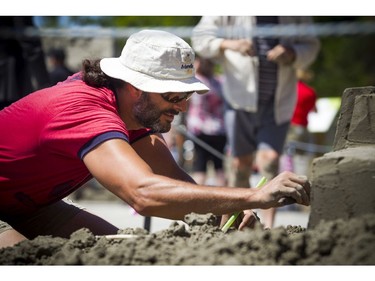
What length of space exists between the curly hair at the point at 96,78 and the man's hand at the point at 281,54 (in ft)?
9.34

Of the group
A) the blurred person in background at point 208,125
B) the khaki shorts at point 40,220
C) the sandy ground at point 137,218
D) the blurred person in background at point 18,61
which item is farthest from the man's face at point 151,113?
the blurred person in background at point 208,125

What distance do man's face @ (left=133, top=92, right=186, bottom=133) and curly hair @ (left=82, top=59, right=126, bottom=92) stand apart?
15 centimetres

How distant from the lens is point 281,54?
6.59 meters

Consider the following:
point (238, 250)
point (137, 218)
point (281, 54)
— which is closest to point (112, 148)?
point (238, 250)

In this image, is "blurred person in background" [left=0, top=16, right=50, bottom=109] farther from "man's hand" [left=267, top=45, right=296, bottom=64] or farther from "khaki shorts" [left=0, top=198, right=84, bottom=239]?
"khaki shorts" [left=0, top=198, right=84, bottom=239]

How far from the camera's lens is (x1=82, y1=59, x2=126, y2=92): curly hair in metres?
3.95

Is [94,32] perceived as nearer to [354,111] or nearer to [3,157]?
[3,157]

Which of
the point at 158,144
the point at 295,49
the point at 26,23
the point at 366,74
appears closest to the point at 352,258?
the point at 158,144

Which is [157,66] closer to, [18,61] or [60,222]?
[60,222]

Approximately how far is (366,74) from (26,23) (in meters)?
13.8

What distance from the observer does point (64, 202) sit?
4.69m

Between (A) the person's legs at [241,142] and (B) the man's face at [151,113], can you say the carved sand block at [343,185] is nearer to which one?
(B) the man's face at [151,113]

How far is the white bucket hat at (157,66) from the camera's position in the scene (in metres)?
3.84

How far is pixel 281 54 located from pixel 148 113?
2.87 metres
